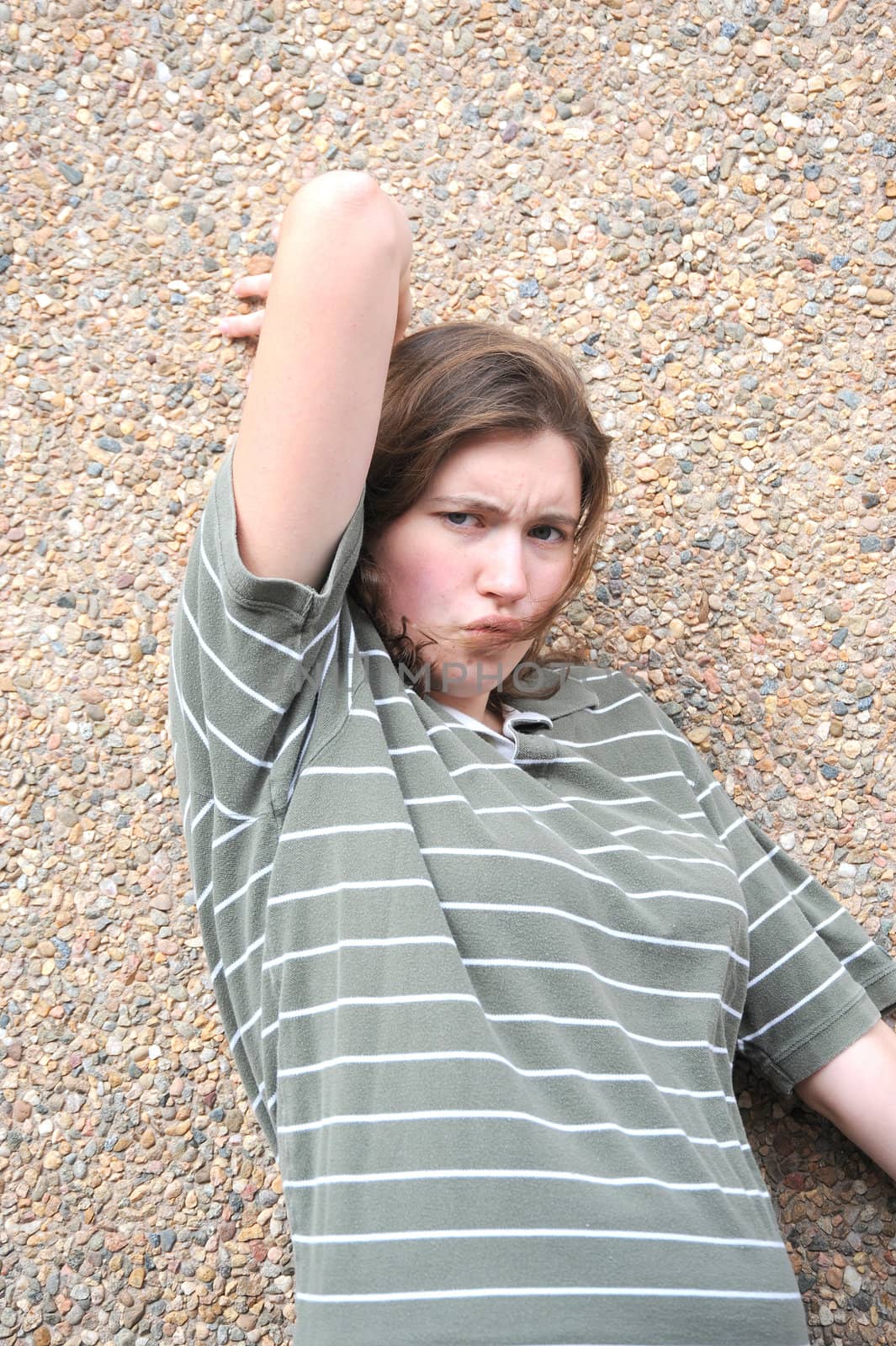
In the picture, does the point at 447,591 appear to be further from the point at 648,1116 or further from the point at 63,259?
the point at 63,259

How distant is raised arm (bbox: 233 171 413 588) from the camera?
92 cm

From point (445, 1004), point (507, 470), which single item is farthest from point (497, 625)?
point (445, 1004)

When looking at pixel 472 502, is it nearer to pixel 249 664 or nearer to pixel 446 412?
pixel 446 412

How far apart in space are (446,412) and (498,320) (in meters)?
0.51

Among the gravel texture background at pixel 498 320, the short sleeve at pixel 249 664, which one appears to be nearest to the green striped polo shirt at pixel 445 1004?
the short sleeve at pixel 249 664

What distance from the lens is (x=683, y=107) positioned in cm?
161

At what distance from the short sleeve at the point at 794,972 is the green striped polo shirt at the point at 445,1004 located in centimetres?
11

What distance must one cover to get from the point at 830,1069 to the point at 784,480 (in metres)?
0.85

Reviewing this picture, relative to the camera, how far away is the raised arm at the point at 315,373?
92 cm

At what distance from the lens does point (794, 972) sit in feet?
4.32

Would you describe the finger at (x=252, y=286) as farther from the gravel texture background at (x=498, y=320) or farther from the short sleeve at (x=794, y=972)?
the short sleeve at (x=794, y=972)

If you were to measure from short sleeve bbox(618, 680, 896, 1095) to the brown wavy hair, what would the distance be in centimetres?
43

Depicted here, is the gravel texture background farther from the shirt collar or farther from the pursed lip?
the pursed lip

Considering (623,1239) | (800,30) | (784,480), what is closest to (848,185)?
(800,30)
